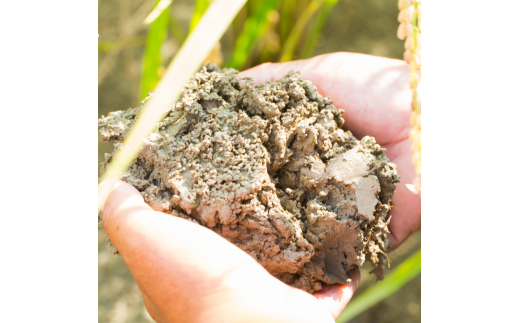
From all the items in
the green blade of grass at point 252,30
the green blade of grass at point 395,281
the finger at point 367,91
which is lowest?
the green blade of grass at point 395,281

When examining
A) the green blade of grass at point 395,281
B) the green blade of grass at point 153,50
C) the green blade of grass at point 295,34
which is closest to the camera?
the green blade of grass at point 395,281

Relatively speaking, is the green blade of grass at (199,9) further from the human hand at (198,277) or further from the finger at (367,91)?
the human hand at (198,277)

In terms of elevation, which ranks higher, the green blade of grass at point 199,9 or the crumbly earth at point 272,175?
the green blade of grass at point 199,9

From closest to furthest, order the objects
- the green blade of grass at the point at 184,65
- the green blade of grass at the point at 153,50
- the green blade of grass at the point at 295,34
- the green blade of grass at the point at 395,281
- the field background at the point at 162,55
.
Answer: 1. the green blade of grass at the point at 184,65
2. the green blade of grass at the point at 395,281
3. the green blade of grass at the point at 153,50
4. the green blade of grass at the point at 295,34
5. the field background at the point at 162,55

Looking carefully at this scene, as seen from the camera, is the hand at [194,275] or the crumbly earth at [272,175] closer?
the hand at [194,275]

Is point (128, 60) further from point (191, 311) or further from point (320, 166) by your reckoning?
point (191, 311)

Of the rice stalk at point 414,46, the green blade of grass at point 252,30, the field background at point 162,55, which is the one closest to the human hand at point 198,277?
the rice stalk at point 414,46

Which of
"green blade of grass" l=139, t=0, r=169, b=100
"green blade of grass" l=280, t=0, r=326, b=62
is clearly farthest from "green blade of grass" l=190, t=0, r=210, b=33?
"green blade of grass" l=280, t=0, r=326, b=62
